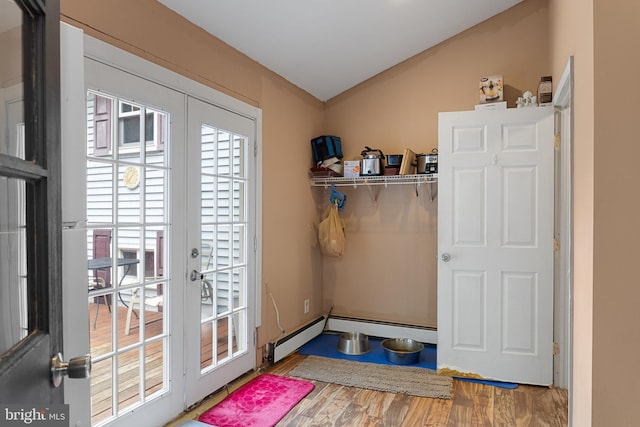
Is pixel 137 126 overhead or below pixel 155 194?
overhead

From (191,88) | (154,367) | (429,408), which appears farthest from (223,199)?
(429,408)

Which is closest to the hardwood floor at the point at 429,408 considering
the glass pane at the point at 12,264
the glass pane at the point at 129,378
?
the glass pane at the point at 129,378

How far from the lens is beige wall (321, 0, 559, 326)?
3568 mm

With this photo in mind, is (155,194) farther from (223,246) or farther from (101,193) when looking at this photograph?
(223,246)

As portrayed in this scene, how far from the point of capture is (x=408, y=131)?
3953 millimetres

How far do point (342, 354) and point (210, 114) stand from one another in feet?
7.42

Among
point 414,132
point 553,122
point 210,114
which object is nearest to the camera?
point 210,114

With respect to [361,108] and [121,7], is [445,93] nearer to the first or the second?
[361,108]

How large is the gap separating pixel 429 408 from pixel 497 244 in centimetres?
124

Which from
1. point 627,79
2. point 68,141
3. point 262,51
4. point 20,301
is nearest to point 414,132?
point 262,51

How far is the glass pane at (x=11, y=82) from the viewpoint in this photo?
27.1 inches

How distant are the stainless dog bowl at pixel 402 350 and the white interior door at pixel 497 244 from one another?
28 centimetres

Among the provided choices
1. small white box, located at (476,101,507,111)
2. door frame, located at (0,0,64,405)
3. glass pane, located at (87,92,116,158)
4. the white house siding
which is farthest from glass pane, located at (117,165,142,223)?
small white box, located at (476,101,507,111)

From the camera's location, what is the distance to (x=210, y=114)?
2740mm
